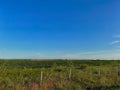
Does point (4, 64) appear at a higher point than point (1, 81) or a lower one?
higher

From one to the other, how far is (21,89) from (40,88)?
64.9 inches

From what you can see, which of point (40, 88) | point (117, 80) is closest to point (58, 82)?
point (40, 88)

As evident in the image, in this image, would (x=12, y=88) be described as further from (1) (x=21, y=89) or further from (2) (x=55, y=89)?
(2) (x=55, y=89)

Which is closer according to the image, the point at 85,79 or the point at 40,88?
the point at 40,88

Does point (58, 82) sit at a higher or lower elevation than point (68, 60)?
lower

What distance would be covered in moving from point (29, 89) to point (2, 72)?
2.38 meters

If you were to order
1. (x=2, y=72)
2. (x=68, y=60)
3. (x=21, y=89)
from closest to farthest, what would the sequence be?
(x=2, y=72)
(x=21, y=89)
(x=68, y=60)

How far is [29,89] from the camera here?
1398 centimetres

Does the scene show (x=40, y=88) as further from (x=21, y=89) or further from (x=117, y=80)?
(x=117, y=80)

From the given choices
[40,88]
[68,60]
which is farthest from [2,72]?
[68,60]

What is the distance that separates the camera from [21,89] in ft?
44.4

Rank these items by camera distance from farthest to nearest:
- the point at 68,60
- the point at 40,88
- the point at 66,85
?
the point at 68,60
the point at 66,85
the point at 40,88

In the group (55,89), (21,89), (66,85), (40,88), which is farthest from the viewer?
(66,85)

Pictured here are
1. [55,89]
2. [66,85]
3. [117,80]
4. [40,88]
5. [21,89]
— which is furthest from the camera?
[117,80]
